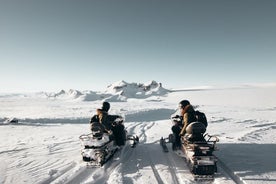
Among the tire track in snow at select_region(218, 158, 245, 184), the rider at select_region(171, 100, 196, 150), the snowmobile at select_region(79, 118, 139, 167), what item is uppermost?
the rider at select_region(171, 100, 196, 150)

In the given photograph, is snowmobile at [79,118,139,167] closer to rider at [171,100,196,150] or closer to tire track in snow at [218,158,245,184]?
rider at [171,100,196,150]

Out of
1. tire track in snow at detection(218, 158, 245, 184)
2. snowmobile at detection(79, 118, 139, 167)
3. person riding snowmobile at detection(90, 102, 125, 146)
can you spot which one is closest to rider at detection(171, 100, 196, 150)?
tire track in snow at detection(218, 158, 245, 184)

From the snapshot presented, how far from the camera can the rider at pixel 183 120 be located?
748cm

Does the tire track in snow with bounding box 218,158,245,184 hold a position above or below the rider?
below

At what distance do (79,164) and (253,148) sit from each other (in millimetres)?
6959

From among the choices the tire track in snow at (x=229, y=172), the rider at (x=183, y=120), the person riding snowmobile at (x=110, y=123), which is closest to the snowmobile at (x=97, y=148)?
the person riding snowmobile at (x=110, y=123)

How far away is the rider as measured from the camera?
7484mm

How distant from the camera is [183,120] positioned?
26.7 feet

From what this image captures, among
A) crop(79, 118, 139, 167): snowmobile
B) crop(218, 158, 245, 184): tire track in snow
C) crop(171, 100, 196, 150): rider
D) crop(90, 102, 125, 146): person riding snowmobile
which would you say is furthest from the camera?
crop(90, 102, 125, 146): person riding snowmobile

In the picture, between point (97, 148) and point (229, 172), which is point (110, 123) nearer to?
point (97, 148)

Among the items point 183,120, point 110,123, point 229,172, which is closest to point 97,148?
point 110,123

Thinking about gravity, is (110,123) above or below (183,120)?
below

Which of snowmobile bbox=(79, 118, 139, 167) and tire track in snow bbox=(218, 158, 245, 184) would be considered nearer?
tire track in snow bbox=(218, 158, 245, 184)

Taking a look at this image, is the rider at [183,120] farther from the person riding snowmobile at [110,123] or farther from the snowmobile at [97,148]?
the snowmobile at [97,148]
